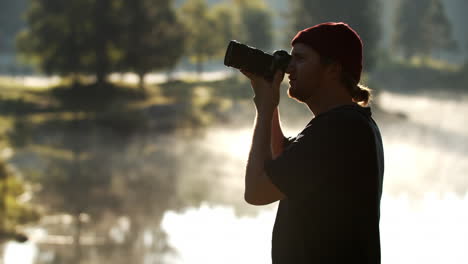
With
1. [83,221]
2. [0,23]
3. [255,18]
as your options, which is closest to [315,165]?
[83,221]

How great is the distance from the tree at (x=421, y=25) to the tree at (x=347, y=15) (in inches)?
739

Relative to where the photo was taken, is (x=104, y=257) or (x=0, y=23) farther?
(x=0, y=23)

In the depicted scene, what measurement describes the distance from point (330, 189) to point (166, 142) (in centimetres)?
2870

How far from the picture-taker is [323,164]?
2.56 meters

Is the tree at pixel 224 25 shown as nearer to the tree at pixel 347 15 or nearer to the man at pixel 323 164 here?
the tree at pixel 347 15

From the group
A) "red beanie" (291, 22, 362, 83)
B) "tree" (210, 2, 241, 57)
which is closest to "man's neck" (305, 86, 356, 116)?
"red beanie" (291, 22, 362, 83)

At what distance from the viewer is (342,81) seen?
9.27 feet

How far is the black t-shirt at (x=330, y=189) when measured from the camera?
8.43 feet

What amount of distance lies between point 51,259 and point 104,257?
1.10 metres

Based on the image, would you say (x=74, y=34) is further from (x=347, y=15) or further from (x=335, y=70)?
(x=335, y=70)

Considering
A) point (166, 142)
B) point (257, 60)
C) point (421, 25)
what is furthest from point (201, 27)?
point (257, 60)

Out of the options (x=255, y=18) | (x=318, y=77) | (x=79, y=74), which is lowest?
(x=318, y=77)

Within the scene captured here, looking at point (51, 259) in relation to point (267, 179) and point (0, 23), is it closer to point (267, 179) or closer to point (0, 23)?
point (267, 179)

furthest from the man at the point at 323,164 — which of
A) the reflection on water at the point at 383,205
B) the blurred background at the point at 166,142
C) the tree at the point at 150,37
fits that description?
the tree at the point at 150,37
